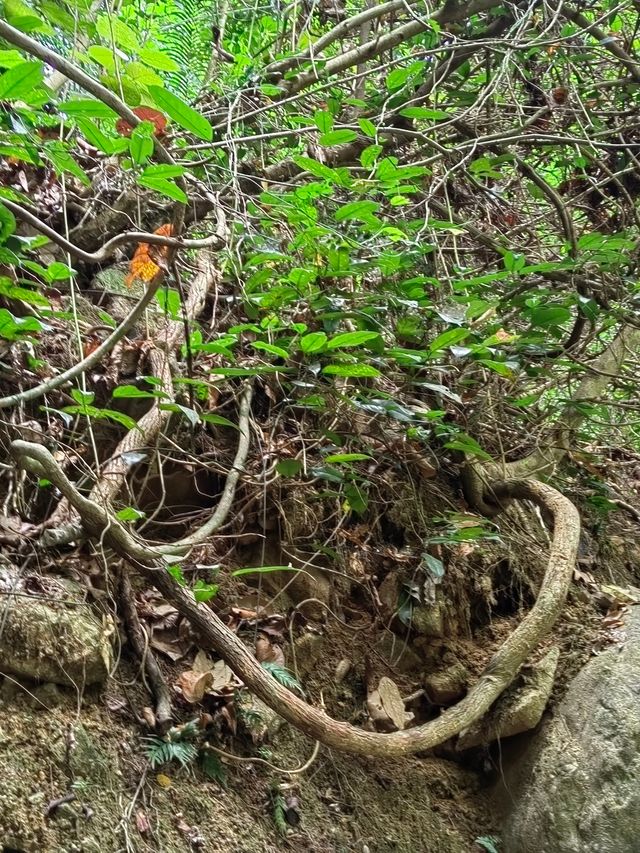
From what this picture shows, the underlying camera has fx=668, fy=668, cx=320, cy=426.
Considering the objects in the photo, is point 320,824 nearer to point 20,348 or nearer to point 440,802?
point 440,802

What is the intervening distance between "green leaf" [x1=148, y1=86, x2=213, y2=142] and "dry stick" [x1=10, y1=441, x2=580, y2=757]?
2.57ft

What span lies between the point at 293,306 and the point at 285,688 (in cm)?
120

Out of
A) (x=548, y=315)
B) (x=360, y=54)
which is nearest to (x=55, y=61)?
(x=548, y=315)

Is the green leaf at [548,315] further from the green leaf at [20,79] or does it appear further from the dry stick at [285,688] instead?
the green leaf at [20,79]

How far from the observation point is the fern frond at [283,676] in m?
1.97

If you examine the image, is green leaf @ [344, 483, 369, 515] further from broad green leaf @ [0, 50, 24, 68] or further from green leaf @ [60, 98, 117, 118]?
broad green leaf @ [0, 50, 24, 68]

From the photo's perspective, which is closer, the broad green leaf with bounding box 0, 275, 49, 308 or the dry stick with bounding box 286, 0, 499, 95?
the broad green leaf with bounding box 0, 275, 49, 308

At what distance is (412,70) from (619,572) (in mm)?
2285

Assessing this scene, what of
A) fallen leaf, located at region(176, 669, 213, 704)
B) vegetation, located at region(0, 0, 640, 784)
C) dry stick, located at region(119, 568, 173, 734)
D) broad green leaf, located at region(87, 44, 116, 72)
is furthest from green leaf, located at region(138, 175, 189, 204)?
fallen leaf, located at region(176, 669, 213, 704)

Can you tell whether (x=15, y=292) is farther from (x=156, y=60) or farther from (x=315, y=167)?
(x=315, y=167)

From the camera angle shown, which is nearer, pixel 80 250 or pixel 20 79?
pixel 20 79

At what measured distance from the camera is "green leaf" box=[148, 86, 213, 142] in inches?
52.2

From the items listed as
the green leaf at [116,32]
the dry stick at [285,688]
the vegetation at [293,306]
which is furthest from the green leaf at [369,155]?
the dry stick at [285,688]

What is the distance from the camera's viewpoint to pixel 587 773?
6.95 ft
